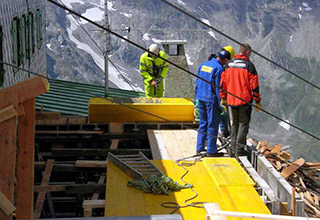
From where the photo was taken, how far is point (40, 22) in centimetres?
2095

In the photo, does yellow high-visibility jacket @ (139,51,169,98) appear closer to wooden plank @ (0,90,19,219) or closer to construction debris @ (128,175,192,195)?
construction debris @ (128,175,192,195)

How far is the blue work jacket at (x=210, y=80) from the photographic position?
419 inches

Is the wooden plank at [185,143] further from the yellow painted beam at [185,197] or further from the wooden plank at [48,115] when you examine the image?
→ the wooden plank at [48,115]

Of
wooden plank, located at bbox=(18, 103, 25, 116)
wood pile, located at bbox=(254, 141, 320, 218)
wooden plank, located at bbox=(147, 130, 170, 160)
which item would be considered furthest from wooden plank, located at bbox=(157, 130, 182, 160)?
wooden plank, located at bbox=(18, 103, 25, 116)

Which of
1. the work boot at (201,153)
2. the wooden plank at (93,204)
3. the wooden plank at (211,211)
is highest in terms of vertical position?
the wooden plank at (211,211)

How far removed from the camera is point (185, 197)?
822 cm

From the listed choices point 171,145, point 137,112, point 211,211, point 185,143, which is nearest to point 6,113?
point 211,211

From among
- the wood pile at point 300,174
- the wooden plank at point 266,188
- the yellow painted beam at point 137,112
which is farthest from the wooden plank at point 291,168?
the wooden plank at point 266,188

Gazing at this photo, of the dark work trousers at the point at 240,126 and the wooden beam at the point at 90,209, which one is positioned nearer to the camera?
the wooden beam at the point at 90,209

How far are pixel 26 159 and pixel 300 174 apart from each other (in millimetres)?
7681

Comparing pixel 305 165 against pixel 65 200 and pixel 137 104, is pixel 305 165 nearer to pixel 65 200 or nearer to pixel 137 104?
pixel 137 104

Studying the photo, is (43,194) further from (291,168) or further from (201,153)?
(291,168)

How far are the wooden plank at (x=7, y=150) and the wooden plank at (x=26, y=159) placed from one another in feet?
Result: 0.95

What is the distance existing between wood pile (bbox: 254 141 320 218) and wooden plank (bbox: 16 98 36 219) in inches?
252
